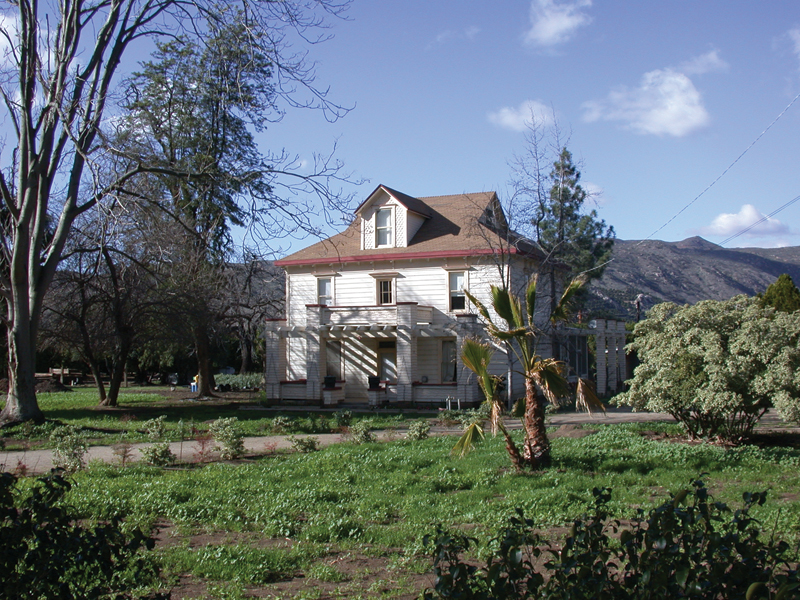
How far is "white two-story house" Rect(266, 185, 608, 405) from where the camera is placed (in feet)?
89.8

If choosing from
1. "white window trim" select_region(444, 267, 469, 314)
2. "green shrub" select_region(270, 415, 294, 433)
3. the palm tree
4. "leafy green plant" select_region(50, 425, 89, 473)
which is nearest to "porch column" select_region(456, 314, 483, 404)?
"white window trim" select_region(444, 267, 469, 314)

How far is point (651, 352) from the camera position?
14.6 metres

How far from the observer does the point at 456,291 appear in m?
28.5

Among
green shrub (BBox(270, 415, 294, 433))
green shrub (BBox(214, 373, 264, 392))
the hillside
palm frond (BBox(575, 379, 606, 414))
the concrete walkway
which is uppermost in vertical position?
the hillside

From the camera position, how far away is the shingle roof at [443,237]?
27594mm

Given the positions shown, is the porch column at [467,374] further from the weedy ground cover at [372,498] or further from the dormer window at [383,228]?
the weedy ground cover at [372,498]

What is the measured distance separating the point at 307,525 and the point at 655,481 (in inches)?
209

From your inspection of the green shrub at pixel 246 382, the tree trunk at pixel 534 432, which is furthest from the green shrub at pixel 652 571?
the green shrub at pixel 246 382

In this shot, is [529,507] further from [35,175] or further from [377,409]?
[377,409]

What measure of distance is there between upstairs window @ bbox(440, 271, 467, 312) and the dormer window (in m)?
3.35

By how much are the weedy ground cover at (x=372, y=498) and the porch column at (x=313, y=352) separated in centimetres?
1511

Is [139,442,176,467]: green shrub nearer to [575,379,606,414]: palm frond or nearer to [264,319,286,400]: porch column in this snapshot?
[575,379,606,414]: palm frond

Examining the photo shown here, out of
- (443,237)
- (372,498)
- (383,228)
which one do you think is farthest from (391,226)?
(372,498)

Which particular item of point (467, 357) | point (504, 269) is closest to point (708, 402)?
point (467, 357)
